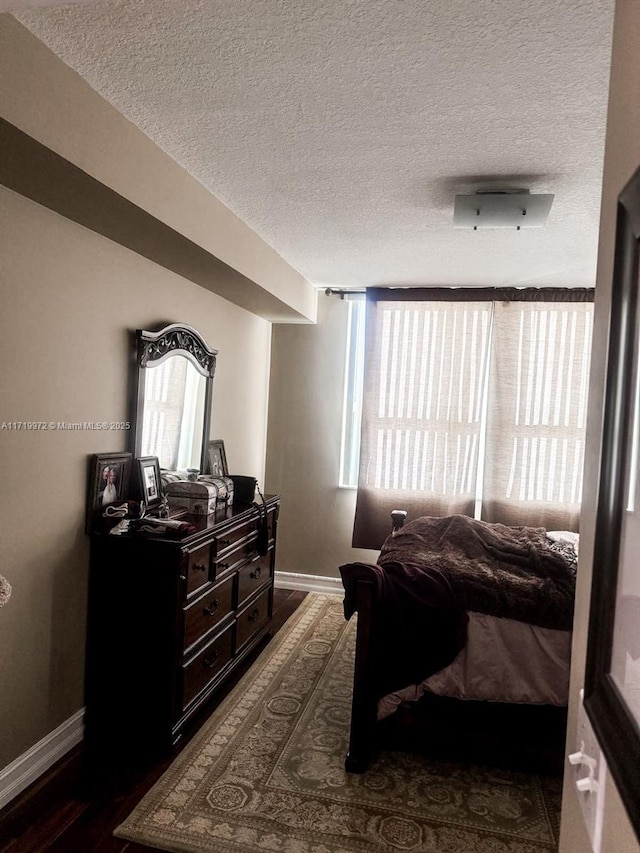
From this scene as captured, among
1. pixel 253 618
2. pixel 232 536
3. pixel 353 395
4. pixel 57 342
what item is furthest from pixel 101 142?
pixel 353 395

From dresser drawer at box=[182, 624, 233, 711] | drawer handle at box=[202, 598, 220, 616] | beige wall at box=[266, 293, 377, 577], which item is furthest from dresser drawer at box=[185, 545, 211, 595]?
beige wall at box=[266, 293, 377, 577]

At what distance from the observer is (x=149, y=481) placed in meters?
3.00

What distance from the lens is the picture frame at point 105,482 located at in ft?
8.75

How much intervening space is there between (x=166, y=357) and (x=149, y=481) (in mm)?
664

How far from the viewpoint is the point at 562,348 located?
14.9 ft

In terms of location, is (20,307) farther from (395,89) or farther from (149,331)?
(395,89)

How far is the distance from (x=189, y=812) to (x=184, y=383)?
2086 mm

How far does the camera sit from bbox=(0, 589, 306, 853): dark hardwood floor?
1999mm

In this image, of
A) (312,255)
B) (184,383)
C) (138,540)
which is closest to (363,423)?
(312,255)

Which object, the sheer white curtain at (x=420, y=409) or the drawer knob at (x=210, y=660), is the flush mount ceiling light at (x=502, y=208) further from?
the drawer knob at (x=210, y=660)

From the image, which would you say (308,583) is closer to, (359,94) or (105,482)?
(105,482)

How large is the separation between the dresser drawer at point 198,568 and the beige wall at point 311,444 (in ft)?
7.23

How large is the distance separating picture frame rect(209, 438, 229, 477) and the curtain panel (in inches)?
50.0

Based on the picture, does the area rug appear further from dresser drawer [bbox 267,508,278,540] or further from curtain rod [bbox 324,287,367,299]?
curtain rod [bbox 324,287,367,299]
